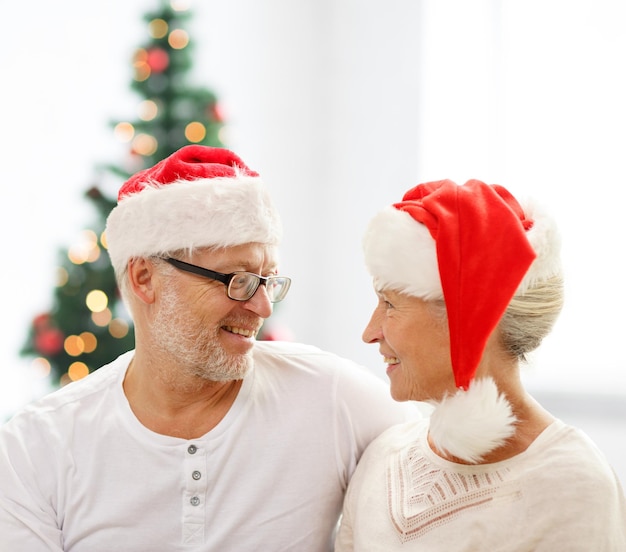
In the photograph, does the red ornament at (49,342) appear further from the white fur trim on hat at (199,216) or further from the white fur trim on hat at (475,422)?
the white fur trim on hat at (475,422)

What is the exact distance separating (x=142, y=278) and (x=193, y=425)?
437 mm

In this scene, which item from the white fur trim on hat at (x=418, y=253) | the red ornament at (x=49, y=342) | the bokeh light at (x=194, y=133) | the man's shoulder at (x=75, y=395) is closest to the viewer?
the white fur trim on hat at (x=418, y=253)

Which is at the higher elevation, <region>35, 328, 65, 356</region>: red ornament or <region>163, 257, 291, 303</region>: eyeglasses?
<region>163, 257, 291, 303</region>: eyeglasses

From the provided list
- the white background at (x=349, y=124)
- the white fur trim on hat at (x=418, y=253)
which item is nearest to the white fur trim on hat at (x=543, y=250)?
the white fur trim on hat at (x=418, y=253)

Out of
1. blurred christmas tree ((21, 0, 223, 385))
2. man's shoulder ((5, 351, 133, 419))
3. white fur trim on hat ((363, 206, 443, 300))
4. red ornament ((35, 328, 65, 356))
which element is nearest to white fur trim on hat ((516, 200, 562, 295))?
white fur trim on hat ((363, 206, 443, 300))

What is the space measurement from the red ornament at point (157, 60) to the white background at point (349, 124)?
0.62ft

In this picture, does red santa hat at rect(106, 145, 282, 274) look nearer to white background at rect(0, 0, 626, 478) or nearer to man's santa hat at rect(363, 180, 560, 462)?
man's santa hat at rect(363, 180, 560, 462)

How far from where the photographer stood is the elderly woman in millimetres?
1590

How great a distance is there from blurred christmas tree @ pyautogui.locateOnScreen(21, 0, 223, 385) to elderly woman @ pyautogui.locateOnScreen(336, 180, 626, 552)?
84.7 inches

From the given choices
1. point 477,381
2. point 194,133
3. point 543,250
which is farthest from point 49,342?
point 543,250

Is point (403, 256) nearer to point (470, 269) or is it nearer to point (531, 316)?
point (470, 269)

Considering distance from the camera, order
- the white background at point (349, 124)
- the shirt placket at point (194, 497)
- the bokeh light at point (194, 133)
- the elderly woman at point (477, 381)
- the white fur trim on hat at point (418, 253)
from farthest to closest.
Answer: the white background at point (349, 124)
the bokeh light at point (194, 133)
the shirt placket at point (194, 497)
the white fur trim on hat at point (418, 253)
the elderly woman at point (477, 381)

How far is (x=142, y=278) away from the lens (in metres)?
2.24

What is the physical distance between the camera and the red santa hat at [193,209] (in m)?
2.12
